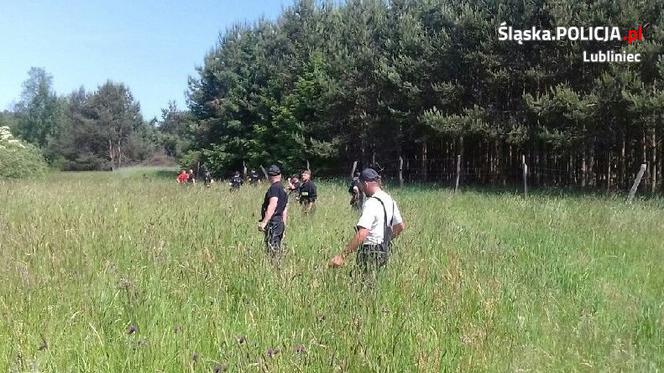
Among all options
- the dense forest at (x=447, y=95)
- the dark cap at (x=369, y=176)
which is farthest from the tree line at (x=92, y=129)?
the dark cap at (x=369, y=176)

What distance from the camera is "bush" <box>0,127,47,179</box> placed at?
→ 79.4ft

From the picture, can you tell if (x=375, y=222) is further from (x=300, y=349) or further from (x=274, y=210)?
(x=274, y=210)

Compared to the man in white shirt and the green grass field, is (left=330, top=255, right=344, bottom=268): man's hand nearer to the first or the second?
the green grass field

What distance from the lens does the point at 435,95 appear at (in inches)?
933

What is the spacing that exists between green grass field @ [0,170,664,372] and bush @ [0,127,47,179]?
68.7ft

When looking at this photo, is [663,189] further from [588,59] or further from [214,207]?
[214,207]

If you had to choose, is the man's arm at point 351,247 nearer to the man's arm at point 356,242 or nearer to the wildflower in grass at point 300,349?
the man's arm at point 356,242

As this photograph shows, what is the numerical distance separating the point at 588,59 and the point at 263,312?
19.4 m

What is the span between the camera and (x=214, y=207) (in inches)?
395

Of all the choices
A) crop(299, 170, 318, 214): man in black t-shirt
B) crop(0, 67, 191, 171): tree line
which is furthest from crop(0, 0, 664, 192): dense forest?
crop(0, 67, 191, 171): tree line

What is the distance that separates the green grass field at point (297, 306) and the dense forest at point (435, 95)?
13382 millimetres

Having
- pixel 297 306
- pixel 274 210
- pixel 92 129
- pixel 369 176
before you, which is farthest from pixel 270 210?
pixel 92 129

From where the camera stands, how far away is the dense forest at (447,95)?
1819 cm

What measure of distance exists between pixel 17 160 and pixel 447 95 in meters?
21.5
